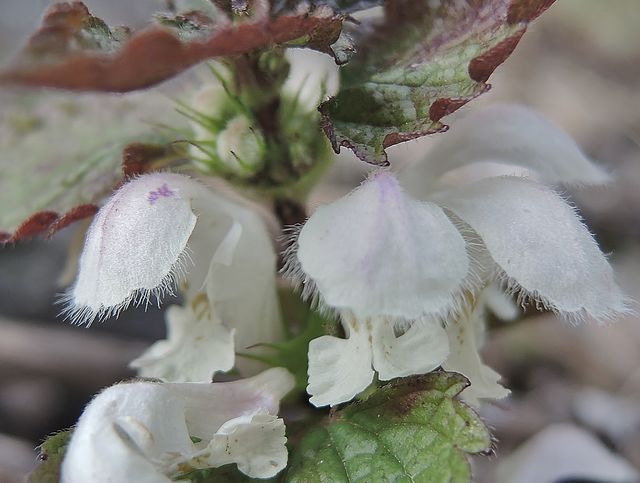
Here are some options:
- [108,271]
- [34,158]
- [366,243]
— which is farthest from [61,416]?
[366,243]

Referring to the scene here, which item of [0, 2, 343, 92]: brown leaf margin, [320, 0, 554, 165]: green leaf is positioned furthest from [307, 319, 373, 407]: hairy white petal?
[0, 2, 343, 92]: brown leaf margin

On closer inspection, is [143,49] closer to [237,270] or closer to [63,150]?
[237,270]

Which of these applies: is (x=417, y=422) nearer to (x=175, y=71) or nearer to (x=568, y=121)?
(x=175, y=71)

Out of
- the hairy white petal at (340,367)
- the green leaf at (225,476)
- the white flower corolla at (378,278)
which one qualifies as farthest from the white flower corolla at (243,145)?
the green leaf at (225,476)

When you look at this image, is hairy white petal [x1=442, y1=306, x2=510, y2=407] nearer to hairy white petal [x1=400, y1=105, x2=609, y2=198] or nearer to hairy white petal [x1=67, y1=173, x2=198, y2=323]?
hairy white petal [x1=400, y1=105, x2=609, y2=198]

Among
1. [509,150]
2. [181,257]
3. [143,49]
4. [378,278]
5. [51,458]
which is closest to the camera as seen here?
[143,49]

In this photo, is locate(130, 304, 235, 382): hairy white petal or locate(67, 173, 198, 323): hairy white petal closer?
locate(67, 173, 198, 323): hairy white petal

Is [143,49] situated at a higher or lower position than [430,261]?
higher

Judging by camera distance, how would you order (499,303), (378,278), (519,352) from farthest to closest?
(519,352), (499,303), (378,278)

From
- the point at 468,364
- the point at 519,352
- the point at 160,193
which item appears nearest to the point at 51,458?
the point at 160,193
